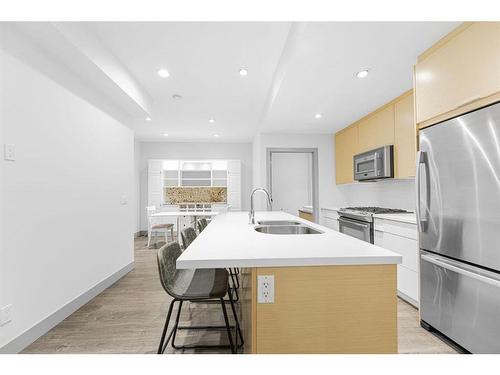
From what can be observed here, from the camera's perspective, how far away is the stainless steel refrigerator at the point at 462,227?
60.8 inches

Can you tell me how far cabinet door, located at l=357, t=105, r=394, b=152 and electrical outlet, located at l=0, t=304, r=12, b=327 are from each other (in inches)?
162

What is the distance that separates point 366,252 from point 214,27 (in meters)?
2.17

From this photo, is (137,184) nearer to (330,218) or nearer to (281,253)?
(330,218)

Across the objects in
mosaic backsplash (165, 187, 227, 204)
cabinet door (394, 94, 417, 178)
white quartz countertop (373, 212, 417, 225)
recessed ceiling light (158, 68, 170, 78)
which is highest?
recessed ceiling light (158, 68, 170, 78)

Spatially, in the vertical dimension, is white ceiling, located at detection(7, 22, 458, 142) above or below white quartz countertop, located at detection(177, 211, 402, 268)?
above

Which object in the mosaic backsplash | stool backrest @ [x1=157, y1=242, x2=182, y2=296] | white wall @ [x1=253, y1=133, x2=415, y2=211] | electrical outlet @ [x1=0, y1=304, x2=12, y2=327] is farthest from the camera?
the mosaic backsplash

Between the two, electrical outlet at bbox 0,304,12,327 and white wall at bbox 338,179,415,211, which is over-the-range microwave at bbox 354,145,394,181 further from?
electrical outlet at bbox 0,304,12,327

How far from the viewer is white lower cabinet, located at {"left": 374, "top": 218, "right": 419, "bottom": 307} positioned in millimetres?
2410

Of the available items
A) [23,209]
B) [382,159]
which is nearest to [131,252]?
[23,209]

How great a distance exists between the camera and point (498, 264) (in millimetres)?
1516

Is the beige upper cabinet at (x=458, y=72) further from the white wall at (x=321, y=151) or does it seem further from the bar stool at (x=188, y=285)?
the white wall at (x=321, y=151)

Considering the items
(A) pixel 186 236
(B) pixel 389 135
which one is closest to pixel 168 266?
(A) pixel 186 236

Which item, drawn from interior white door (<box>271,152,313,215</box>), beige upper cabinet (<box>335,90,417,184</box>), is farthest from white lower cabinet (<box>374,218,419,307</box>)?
interior white door (<box>271,152,313,215</box>)
